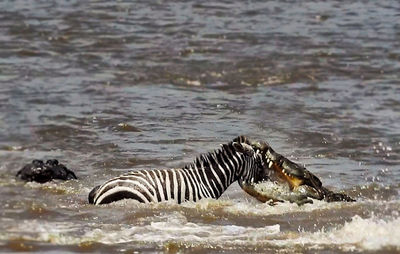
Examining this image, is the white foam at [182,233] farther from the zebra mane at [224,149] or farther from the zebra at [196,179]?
the zebra mane at [224,149]

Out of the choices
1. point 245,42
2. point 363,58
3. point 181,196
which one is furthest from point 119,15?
point 181,196

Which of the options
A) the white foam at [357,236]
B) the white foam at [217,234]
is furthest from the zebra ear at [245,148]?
the white foam at [357,236]

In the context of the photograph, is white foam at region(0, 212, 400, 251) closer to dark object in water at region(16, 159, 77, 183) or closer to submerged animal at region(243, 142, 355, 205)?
submerged animal at region(243, 142, 355, 205)

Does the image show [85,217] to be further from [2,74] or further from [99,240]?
[2,74]

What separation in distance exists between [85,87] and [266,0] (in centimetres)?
1026

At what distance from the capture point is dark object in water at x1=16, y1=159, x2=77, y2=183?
1363 cm

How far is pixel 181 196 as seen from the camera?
483 inches

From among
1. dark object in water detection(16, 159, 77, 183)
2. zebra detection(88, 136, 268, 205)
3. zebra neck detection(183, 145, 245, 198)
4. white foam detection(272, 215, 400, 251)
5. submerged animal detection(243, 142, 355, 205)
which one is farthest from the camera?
dark object in water detection(16, 159, 77, 183)

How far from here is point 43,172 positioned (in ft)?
44.9

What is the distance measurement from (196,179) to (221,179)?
0.29 meters

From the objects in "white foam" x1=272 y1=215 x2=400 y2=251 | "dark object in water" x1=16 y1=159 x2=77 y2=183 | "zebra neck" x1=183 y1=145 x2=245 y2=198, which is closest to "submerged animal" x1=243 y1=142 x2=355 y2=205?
"zebra neck" x1=183 y1=145 x2=245 y2=198

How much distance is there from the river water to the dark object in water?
0.16 meters

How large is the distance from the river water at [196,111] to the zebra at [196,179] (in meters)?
0.13

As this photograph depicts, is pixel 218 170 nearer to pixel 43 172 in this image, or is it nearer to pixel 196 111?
pixel 43 172
